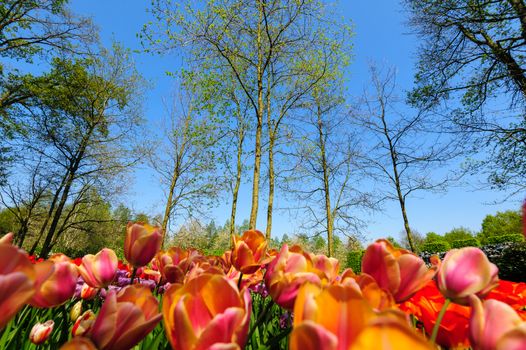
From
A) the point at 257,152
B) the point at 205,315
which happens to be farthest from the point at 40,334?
the point at 257,152

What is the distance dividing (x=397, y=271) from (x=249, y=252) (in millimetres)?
510

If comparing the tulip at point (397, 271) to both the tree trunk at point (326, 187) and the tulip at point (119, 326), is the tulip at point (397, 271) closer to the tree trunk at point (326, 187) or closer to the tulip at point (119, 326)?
the tulip at point (119, 326)

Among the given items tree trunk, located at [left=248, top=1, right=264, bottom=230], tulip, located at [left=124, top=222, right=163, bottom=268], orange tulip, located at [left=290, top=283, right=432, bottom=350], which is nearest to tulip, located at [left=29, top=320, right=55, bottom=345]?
tulip, located at [left=124, top=222, right=163, bottom=268]

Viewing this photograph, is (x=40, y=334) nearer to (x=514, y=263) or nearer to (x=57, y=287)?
(x=57, y=287)

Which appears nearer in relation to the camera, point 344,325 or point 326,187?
point 344,325

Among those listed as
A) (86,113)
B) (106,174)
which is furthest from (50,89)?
(106,174)

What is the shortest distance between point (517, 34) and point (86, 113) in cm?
1581

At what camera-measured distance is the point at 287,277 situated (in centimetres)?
71

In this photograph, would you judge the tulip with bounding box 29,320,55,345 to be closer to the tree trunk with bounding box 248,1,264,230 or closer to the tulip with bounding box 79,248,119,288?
the tulip with bounding box 79,248,119,288

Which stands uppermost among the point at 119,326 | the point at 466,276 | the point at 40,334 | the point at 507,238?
the point at 507,238

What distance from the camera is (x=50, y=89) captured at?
481 inches

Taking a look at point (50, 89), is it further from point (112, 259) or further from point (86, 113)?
point (112, 259)

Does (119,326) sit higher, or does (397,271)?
(397,271)

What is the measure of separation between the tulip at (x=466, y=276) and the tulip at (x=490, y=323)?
160mm
